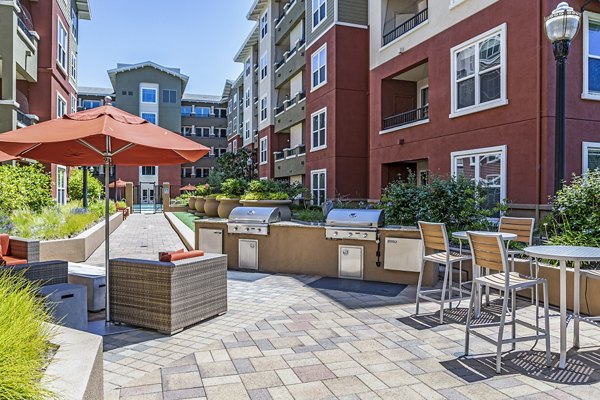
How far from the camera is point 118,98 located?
4475 centimetres

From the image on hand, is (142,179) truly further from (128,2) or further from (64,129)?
(64,129)

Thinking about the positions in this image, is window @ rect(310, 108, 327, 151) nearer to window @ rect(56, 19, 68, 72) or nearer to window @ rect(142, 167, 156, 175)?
window @ rect(56, 19, 68, 72)

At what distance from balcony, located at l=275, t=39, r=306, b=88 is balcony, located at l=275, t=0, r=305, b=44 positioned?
4.30ft

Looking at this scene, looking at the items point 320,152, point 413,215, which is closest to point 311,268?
point 413,215

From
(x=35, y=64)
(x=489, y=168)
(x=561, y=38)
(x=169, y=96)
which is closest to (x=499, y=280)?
(x=561, y=38)

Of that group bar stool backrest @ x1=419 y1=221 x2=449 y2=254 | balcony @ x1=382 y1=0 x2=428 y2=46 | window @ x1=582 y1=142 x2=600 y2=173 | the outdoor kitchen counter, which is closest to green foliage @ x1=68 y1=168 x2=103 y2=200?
balcony @ x1=382 y1=0 x2=428 y2=46

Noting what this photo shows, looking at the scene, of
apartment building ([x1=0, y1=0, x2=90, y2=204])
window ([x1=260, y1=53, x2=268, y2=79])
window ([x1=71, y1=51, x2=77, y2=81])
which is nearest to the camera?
apartment building ([x1=0, y1=0, x2=90, y2=204])

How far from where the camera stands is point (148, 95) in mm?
45500

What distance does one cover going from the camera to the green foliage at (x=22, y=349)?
1815 mm

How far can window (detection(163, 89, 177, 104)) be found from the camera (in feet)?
151

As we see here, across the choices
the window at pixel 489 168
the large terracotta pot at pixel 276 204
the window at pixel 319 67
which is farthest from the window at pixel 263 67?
the window at pixel 489 168

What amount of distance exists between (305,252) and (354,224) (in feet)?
4.15

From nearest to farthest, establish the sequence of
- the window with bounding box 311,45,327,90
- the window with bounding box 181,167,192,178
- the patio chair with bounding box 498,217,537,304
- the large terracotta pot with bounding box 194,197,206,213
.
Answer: the patio chair with bounding box 498,217,537,304
the window with bounding box 311,45,327,90
the large terracotta pot with bounding box 194,197,206,213
the window with bounding box 181,167,192,178

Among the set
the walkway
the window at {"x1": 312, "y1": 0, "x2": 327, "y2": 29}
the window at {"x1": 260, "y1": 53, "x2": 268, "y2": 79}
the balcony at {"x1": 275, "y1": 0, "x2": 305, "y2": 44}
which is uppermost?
the balcony at {"x1": 275, "y1": 0, "x2": 305, "y2": 44}
